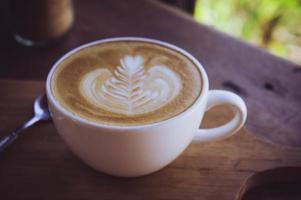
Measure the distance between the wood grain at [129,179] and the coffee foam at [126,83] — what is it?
117mm

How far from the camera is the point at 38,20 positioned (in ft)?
2.99

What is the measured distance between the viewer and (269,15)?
1.69 m

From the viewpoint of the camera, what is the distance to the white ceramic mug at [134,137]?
519 mm

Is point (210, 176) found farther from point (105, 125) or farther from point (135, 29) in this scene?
point (135, 29)

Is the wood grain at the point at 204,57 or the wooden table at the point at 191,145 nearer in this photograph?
the wooden table at the point at 191,145

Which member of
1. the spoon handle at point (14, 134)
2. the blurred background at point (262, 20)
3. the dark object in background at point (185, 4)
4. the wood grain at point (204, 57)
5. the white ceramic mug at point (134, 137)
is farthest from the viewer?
the blurred background at point (262, 20)

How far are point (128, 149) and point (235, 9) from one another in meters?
1.39

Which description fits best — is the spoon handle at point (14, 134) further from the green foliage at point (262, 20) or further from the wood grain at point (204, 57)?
the green foliage at point (262, 20)

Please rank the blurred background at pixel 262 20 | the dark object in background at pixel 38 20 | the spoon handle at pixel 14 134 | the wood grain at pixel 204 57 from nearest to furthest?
the spoon handle at pixel 14 134 → the wood grain at pixel 204 57 → the dark object in background at pixel 38 20 → the blurred background at pixel 262 20

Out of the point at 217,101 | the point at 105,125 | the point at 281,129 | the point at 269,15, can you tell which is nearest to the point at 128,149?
the point at 105,125

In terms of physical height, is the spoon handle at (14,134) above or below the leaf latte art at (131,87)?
below

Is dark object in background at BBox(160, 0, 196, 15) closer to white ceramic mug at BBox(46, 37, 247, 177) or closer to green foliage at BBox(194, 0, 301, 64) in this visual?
green foliage at BBox(194, 0, 301, 64)

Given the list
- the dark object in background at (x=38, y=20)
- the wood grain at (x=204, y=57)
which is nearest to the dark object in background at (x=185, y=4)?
the wood grain at (x=204, y=57)

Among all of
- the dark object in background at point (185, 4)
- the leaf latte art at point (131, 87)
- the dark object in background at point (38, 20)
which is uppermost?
Result: the leaf latte art at point (131, 87)
